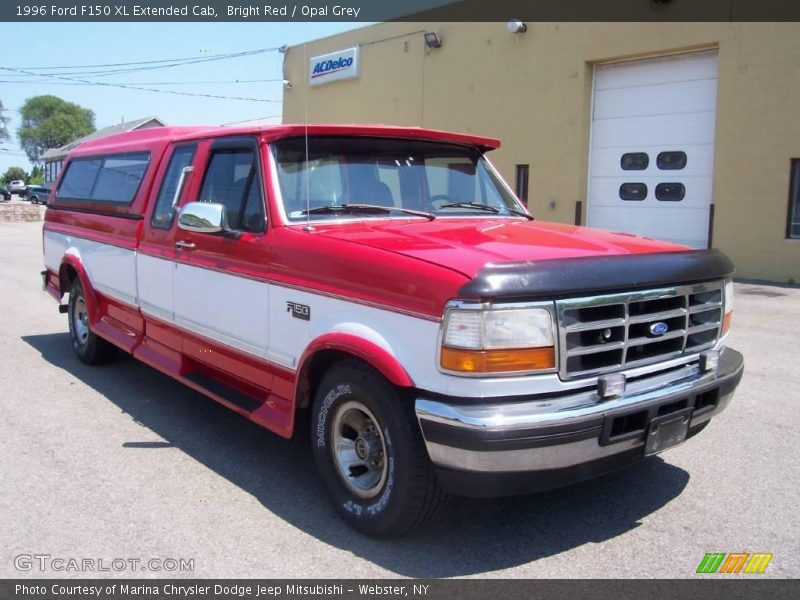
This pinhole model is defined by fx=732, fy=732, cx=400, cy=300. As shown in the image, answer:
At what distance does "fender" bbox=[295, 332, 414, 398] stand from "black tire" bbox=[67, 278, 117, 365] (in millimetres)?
3710

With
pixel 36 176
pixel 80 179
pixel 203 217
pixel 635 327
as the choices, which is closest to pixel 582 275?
pixel 635 327

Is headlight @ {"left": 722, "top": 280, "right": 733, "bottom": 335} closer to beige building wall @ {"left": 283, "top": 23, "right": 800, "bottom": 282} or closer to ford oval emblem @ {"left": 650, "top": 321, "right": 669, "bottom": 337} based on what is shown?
ford oval emblem @ {"left": 650, "top": 321, "right": 669, "bottom": 337}

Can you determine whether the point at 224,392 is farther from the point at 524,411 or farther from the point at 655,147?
the point at 655,147

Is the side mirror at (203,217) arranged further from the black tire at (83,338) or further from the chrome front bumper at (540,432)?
the black tire at (83,338)

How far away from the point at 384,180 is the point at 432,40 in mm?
15565

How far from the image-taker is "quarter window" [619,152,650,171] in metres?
14.8

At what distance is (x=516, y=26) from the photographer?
16469mm

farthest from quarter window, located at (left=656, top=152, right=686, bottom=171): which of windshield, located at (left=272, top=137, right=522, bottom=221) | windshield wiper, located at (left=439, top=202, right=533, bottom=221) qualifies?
windshield wiper, located at (left=439, top=202, right=533, bottom=221)

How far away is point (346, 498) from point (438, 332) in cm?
111

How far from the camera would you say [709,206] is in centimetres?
1387

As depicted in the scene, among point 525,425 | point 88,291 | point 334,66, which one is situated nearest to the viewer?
point 525,425

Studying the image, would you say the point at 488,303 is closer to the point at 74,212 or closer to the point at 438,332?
the point at 438,332

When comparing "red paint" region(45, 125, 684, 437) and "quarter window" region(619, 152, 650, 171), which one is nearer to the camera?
"red paint" region(45, 125, 684, 437)
